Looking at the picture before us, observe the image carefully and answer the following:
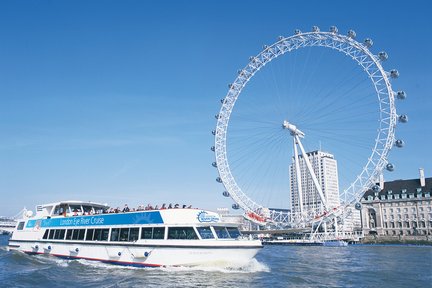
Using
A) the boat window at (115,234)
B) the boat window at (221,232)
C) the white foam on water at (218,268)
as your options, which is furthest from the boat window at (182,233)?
the boat window at (115,234)

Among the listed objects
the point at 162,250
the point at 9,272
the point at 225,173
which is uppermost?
the point at 225,173

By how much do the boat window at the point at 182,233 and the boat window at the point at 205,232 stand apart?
35 centimetres

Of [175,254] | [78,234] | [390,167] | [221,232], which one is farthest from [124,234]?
[390,167]

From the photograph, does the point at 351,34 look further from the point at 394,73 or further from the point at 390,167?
the point at 390,167

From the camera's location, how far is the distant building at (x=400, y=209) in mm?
105688

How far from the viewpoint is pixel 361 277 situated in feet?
82.2

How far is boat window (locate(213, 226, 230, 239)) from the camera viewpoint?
1011 inches

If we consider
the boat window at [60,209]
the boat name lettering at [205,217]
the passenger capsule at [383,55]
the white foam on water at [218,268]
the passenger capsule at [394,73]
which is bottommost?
the white foam on water at [218,268]

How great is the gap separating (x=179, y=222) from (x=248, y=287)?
678 centimetres

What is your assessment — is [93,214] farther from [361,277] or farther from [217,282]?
[361,277]

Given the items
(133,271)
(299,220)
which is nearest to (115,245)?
(133,271)

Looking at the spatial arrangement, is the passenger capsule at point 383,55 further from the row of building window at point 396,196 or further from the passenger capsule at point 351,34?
the row of building window at point 396,196

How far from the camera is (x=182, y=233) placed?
83.3 feet

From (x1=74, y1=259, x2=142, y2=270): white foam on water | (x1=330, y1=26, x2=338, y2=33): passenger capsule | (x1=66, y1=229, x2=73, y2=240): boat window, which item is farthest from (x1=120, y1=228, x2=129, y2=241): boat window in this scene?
(x1=330, y1=26, x2=338, y2=33): passenger capsule
